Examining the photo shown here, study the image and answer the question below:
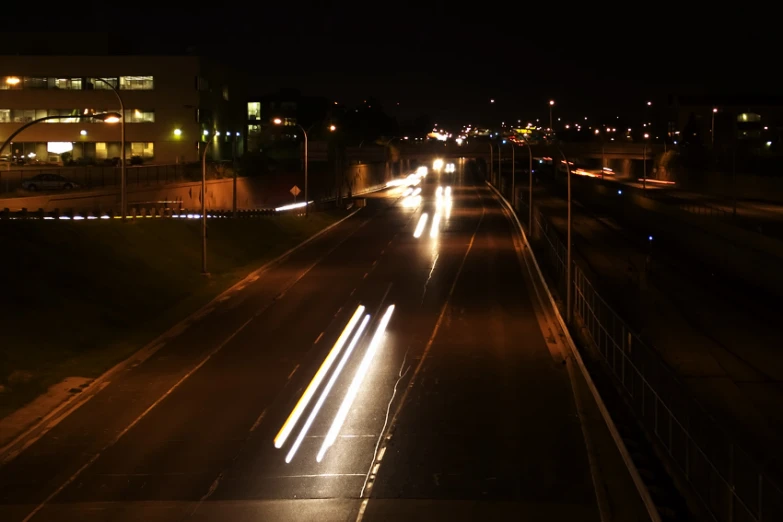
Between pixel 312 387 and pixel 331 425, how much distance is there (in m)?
3.40

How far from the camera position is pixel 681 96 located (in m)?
173

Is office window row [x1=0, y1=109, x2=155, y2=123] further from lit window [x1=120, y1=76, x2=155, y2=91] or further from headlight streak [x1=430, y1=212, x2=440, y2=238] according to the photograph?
headlight streak [x1=430, y1=212, x2=440, y2=238]

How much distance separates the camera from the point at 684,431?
13.6m

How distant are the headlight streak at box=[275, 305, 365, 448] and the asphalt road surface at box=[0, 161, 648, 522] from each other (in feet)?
0.26

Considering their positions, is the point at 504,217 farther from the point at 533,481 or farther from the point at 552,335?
the point at 533,481

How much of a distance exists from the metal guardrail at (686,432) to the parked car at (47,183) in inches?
1902

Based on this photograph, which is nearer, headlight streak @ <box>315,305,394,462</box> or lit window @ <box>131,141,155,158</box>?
headlight streak @ <box>315,305,394,462</box>

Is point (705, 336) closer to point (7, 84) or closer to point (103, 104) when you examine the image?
point (103, 104)

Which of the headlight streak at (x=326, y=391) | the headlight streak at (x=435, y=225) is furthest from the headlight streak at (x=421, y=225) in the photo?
the headlight streak at (x=326, y=391)

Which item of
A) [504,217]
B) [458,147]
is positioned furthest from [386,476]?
[458,147]

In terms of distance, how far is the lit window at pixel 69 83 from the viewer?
90125mm

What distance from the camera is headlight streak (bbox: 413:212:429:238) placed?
60156 mm

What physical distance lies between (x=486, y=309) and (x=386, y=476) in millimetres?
18159

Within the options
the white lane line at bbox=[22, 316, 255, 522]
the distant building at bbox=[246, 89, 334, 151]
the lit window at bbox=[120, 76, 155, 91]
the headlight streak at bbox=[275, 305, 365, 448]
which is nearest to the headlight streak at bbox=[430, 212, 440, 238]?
the headlight streak at bbox=[275, 305, 365, 448]
